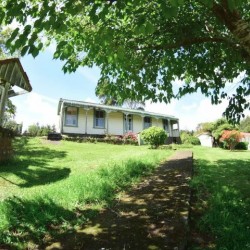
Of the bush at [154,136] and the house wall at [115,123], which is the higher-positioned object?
the house wall at [115,123]

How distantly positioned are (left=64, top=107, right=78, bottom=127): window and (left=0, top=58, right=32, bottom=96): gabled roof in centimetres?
1954

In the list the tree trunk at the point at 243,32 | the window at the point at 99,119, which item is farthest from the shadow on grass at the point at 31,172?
the window at the point at 99,119

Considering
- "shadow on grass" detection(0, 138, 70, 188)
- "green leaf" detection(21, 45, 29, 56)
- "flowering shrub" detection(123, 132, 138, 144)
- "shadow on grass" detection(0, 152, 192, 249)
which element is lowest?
"shadow on grass" detection(0, 152, 192, 249)

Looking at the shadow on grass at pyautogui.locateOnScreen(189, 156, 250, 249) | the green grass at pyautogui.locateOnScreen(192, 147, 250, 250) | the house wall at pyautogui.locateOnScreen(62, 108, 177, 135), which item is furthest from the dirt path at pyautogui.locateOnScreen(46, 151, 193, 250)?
the house wall at pyautogui.locateOnScreen(62, 108, 177, 135)

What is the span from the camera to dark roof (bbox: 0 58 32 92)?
43.8ft

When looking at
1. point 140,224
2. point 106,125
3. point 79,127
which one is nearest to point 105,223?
point 140,224

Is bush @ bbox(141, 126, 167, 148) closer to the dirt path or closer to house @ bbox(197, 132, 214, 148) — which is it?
the dirt path

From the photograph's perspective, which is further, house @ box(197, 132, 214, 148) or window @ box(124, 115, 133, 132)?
house @ box(197, 132, 214, 148)

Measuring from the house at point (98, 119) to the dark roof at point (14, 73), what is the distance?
18948 millimetres

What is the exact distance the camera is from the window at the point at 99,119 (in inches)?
1443

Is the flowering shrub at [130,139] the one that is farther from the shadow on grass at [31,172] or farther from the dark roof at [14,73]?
the dark roof at [14,73]

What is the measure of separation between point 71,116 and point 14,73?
2103 centimetres

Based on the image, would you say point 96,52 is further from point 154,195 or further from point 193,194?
point 193,194

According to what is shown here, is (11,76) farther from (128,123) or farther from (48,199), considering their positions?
(128,123)
